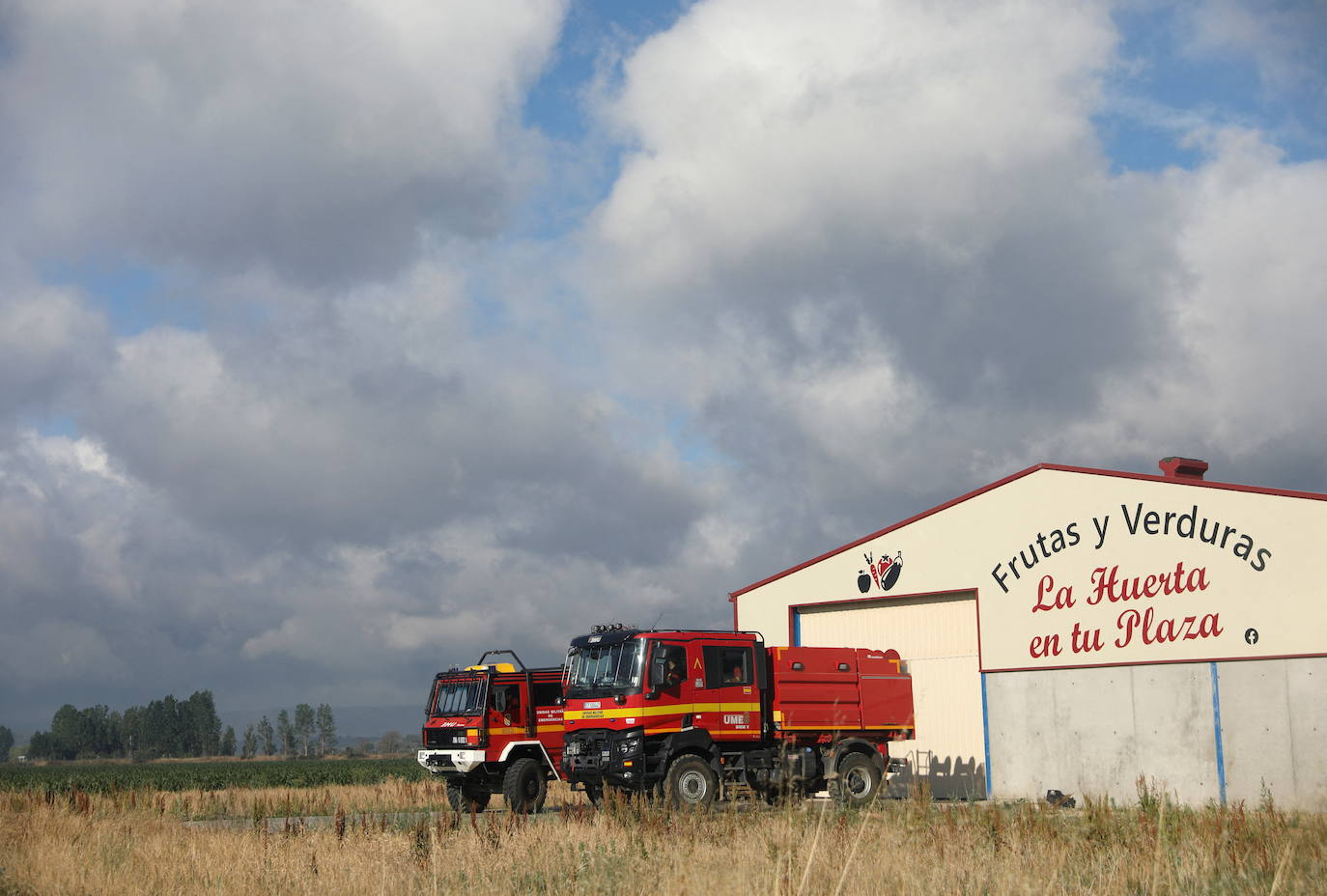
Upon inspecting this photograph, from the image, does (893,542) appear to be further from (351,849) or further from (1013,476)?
(351,849)

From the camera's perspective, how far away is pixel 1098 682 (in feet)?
78.6

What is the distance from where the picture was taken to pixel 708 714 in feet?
67.0

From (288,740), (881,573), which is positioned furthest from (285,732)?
(881,573)

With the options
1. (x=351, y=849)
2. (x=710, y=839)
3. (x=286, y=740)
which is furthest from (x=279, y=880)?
(x=286, y=740)

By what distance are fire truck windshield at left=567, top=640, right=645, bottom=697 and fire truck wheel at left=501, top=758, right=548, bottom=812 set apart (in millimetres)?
2920

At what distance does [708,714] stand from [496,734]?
520 cm

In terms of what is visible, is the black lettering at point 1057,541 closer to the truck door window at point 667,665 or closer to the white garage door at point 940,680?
the white garage door at point 940,680

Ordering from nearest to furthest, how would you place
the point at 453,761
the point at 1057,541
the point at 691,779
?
the point at 691,779 < the point at 453,761 < the point at 1057,541

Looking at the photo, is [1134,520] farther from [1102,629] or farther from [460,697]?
[460,697]

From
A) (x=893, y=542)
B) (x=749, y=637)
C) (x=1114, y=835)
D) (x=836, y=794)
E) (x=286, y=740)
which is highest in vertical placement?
(x=893, y=542)

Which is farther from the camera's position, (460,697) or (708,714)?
(460,697)

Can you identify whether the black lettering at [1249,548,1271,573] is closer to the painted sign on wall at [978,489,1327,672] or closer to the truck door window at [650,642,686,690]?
the painted sign on wall at [978,489,1327,672]

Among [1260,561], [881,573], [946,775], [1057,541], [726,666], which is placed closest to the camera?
[726,666]

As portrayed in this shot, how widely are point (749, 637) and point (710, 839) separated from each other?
9.92 meters
